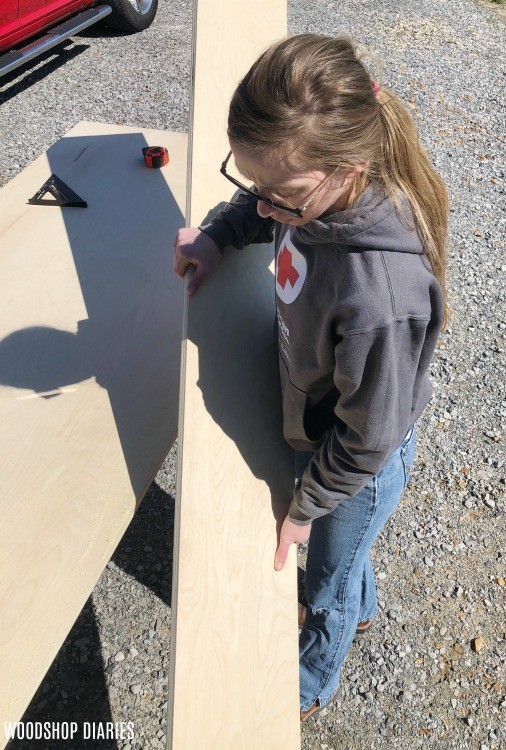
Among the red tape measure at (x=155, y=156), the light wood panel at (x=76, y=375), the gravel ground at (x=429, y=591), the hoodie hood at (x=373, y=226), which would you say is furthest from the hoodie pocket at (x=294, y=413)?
the red tape measure at (x=155, y=156)

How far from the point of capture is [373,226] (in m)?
1.08

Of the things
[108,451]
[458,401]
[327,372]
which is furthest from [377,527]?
[458,401]

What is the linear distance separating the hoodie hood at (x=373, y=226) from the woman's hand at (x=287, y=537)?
723 millimetres

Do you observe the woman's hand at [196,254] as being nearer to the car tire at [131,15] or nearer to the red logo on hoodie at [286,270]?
the red logo on hoodie at [286,270]

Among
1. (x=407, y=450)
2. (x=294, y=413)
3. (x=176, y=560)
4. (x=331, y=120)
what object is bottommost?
(x=176, y=560)

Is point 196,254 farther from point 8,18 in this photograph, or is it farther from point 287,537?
point 8,18

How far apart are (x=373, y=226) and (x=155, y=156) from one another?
2.04m

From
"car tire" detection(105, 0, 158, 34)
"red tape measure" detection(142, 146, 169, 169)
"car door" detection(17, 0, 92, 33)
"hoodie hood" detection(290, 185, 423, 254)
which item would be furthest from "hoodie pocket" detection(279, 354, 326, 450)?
"car tire" detection(105, 0, 158, 34)

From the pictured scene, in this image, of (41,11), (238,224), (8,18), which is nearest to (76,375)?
(238,224)

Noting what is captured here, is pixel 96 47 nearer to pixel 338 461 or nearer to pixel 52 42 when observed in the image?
pixel 52 42

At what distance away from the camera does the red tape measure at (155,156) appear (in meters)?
2.85

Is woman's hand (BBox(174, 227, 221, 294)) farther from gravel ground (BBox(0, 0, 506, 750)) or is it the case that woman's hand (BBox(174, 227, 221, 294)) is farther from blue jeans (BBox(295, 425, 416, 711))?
gravel ground (BBox(0, 0, 506, 750))

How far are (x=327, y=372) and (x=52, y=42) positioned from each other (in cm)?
519

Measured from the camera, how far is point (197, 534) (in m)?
1.53
